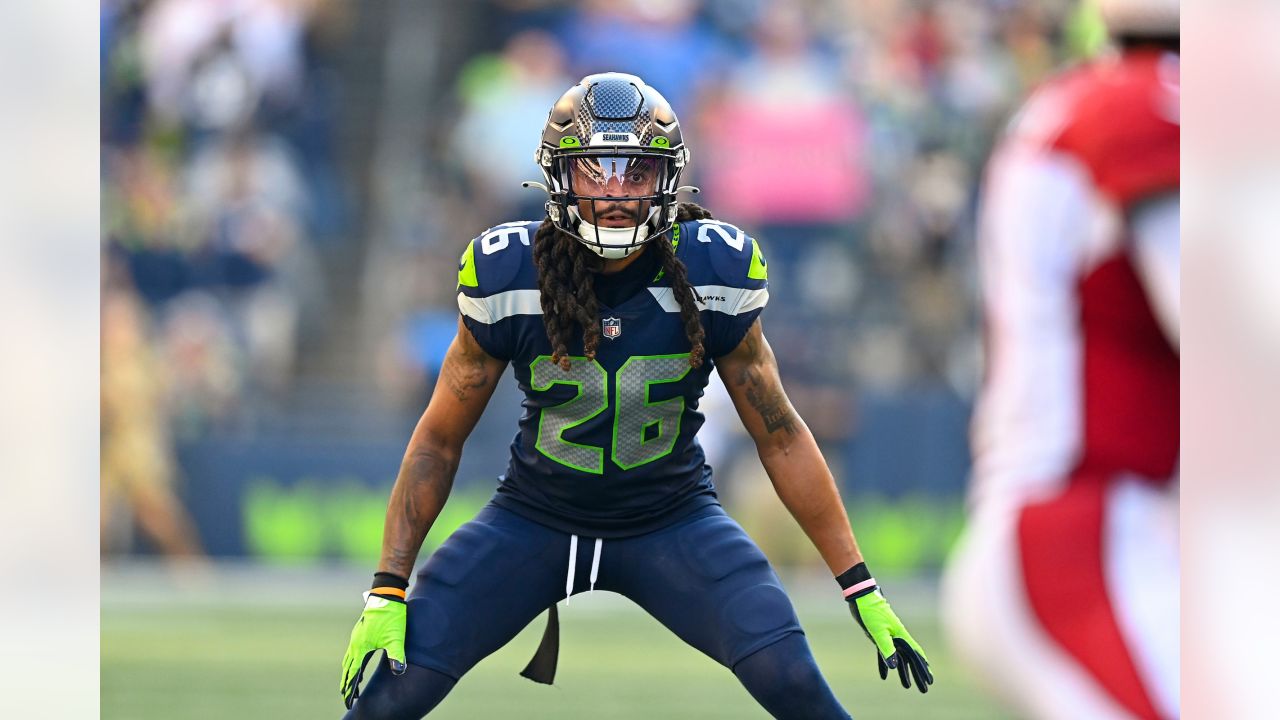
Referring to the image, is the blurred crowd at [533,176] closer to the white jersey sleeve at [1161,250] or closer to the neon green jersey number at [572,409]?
→ the neon green jersey number at [572,409]

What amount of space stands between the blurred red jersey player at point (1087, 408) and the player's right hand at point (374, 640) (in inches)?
50.7

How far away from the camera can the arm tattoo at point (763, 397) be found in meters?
3.89

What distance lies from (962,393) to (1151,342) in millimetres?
8557

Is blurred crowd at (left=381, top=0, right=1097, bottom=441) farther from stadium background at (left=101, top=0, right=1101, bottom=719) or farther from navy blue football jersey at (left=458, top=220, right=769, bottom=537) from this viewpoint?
navy blue football jersey at (left=458, top=220, right=769, bottom=537)

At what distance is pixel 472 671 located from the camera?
776 cm

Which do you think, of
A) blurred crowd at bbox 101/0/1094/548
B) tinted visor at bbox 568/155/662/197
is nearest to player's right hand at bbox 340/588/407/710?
tinted visor at bbox 568/155/662/197

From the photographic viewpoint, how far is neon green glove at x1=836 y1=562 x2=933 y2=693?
12.2 ft

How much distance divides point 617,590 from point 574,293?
2.36ft

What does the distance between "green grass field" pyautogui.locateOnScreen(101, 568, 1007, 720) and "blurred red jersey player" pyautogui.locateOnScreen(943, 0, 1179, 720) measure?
379cm

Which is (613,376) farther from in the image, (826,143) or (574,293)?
(826,143)

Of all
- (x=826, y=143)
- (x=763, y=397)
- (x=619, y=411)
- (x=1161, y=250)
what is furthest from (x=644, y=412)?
(x=826, y=143)

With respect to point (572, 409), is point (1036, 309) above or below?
above
